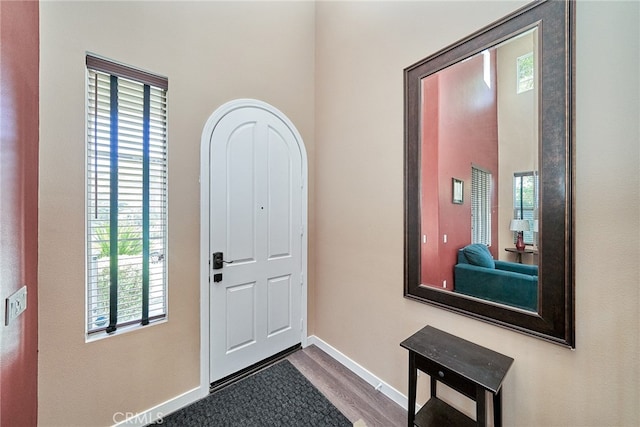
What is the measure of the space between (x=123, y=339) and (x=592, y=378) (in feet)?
8.05

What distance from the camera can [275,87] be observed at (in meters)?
2.26

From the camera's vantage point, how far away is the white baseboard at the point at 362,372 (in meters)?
1.78

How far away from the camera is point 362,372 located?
2043 millimetres

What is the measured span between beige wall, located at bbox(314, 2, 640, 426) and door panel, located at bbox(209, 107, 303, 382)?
322 mm

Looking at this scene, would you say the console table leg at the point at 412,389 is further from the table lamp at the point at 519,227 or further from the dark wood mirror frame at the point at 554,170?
the table lamp at the point at 519,227

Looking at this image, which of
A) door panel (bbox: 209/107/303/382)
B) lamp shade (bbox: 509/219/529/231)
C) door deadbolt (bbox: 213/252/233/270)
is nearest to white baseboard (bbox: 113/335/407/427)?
door panel (bbox: 209/107/303/382)

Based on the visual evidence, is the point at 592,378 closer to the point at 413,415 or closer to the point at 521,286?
the point at 521,286

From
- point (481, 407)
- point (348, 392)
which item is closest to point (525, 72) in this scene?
point (481, 407)

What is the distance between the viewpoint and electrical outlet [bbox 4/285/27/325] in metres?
0.95

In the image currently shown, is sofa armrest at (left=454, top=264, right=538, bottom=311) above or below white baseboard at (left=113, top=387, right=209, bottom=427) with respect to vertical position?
above

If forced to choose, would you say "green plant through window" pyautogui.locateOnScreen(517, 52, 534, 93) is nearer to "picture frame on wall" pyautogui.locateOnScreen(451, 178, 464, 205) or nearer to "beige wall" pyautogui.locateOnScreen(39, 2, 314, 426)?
"picture frame on wall" pyautogui.locateOnScreen(451, 178, 464, 205)

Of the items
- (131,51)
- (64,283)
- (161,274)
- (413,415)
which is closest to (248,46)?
(131,51)

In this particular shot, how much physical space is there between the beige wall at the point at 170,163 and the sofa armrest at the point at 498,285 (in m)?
1.80

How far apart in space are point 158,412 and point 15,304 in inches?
45.8
